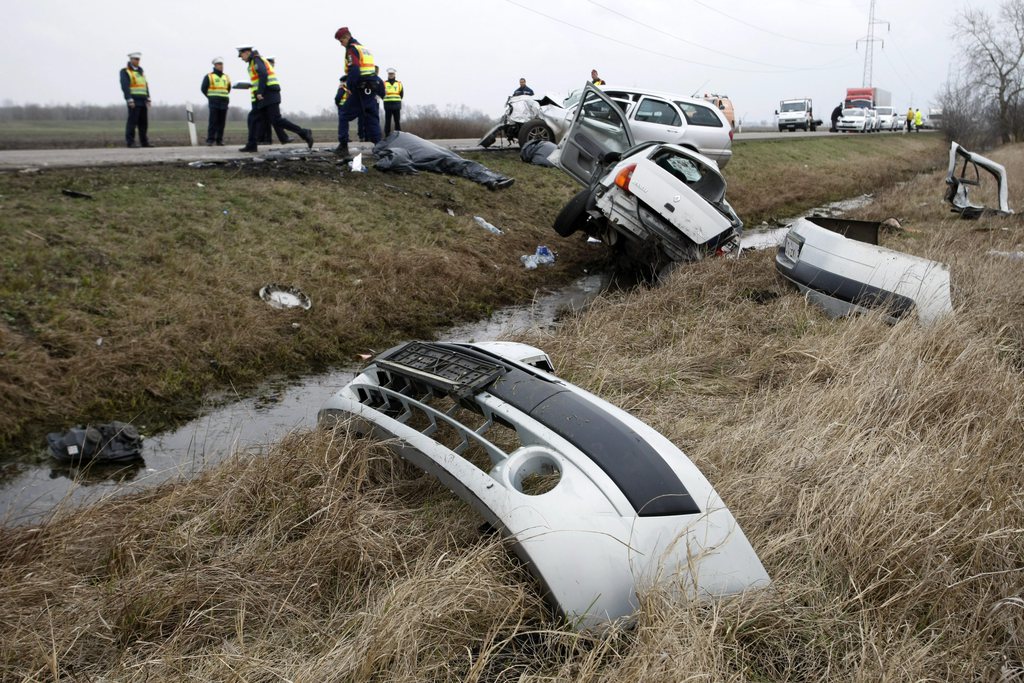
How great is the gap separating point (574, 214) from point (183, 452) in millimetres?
5240

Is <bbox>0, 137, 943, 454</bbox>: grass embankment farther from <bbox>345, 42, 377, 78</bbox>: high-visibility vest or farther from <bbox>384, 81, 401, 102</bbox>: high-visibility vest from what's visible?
<bbox>384, 81, 401, 102</bbox>: high-visibility vest

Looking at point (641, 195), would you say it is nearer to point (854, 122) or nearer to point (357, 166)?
point (357, 166)

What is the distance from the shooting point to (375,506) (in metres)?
3.02

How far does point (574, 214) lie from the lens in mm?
8672

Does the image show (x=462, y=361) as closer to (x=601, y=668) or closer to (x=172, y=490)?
(x=601, y=668)

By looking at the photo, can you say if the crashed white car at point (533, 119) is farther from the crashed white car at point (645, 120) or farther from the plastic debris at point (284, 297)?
the plastic debris at point (284, 297)

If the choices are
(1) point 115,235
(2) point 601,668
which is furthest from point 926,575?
(1) point 115,235

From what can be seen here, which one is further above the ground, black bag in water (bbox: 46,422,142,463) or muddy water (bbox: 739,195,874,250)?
muddy water (bbox: 739,195,874,250)

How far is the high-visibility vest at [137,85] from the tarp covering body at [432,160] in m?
5.15

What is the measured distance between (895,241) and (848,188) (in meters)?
13.8

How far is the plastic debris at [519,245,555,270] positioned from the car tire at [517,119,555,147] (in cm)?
531

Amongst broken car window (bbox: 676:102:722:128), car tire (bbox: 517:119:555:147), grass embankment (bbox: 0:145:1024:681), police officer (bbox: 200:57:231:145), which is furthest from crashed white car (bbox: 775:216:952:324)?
police officer (bbox: 200:57:231:145)

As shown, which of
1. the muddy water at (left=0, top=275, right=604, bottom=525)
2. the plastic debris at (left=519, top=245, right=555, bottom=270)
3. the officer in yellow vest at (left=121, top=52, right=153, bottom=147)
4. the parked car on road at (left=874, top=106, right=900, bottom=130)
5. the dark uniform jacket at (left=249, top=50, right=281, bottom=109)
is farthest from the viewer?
the parked car on road at (left=874, top=106, right=900, bottom=130)

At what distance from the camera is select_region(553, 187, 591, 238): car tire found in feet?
28.2
